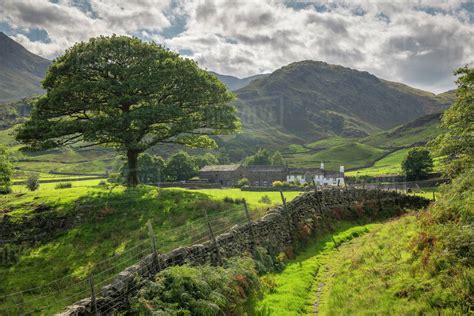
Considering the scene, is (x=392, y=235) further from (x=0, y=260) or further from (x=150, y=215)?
(x=0, y=260)

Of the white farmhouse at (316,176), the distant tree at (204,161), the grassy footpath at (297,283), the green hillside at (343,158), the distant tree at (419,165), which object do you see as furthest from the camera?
the green hillside at (343,158)

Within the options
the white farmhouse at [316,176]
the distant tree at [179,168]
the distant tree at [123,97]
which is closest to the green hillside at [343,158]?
the white farmhouse at [316,176]

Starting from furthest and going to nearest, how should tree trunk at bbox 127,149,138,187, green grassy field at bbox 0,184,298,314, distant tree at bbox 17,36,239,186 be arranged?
1. tree trunk at bbox 127,149,138,187
2. distant tree at bbox 17,36,239,186
3. green grassy field at bbox 0,184,298,314

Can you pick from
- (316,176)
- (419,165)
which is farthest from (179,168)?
(419,165)

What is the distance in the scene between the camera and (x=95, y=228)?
24.8m

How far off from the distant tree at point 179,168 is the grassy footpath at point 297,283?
253 ft

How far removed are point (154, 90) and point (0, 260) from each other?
16.8 metres

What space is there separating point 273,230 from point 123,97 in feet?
57.3

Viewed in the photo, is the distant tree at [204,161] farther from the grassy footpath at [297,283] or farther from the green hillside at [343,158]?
the grassy footpath at [297,283]

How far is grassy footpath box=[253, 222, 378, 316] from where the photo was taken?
1243cm

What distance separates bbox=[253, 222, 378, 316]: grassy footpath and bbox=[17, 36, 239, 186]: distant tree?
16.1 meters

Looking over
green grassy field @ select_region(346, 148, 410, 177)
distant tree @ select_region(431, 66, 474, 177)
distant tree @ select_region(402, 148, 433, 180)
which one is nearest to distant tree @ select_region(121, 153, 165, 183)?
green grassy field @ select_region(346, 148, 410, 177)

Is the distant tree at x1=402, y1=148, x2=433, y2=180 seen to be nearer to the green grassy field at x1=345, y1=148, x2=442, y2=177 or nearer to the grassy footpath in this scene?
the green grassy field at x1=345, y1=148, x2=442, y2=177

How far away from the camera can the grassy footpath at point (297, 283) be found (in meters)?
12.4
